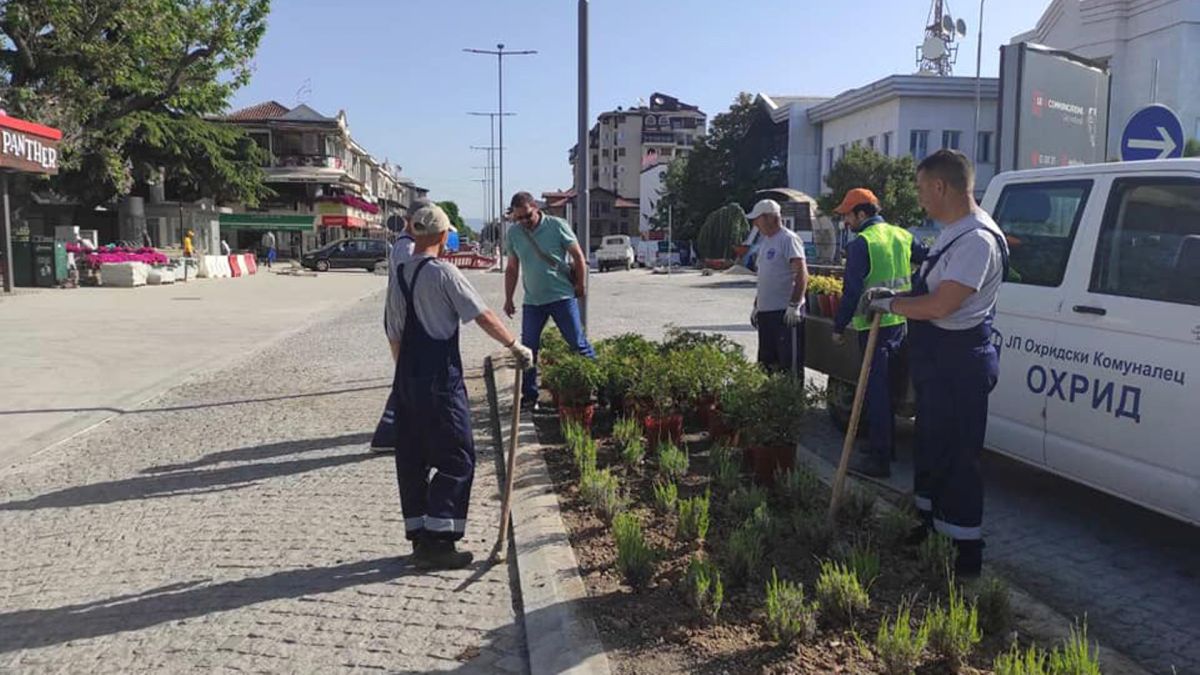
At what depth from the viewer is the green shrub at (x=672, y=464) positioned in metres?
5.21

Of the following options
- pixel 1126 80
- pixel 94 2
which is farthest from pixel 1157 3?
pixel 94 2

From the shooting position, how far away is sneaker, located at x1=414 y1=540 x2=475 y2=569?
4.29m

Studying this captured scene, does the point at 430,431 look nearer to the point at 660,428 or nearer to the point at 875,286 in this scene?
the point at 660,428

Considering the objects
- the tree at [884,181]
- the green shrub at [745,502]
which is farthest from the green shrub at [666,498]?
the tree at [884,181]

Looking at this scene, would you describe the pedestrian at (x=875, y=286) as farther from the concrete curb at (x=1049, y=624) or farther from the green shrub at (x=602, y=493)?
the green shrub at (x=602, y=493)

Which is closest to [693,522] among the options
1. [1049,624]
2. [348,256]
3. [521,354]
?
[521,354]

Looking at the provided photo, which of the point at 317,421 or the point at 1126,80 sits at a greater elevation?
the point at 1126,80

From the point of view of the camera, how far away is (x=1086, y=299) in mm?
4684

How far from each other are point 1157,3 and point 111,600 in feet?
144

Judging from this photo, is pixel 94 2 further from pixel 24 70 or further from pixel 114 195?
pixel 114 195

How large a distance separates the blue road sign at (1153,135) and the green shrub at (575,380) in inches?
232

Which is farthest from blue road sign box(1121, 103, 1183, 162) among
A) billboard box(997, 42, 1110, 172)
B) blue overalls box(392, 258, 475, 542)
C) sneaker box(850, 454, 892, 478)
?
blue overalls box(392, 258, 475, 542)

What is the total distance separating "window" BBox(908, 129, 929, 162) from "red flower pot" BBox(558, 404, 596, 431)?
1634 inches

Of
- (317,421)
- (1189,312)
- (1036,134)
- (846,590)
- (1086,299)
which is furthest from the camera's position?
(1036,134)
